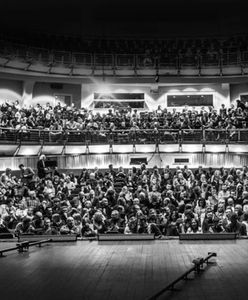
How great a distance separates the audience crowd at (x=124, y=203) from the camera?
12.2 meters

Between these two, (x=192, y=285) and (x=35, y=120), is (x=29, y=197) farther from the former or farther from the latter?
(x=192, y=285)

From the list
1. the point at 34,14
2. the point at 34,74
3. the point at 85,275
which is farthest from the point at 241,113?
the point at 85,275

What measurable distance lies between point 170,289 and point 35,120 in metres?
16.0

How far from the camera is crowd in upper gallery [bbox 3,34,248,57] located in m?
26.1

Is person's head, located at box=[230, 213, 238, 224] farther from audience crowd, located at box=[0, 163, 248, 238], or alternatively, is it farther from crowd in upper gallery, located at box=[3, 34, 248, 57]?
crowd in upper gallery, located at box=[3, 34, 248, 57]

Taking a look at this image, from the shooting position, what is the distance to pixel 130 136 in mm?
20266

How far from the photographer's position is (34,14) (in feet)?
89.1

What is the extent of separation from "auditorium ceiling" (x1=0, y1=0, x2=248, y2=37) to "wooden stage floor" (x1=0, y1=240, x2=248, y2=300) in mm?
18865

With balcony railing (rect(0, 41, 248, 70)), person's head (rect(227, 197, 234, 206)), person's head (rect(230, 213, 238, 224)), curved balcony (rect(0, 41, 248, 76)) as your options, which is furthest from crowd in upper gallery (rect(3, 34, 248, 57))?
person's head (rect(230, 213, 238, 224))

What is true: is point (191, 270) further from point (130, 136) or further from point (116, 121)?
point (116, 121)

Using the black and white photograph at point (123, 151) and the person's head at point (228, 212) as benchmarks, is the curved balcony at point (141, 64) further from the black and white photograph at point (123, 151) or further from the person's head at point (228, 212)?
the person's head at point (228, 212)

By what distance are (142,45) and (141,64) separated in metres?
1.81

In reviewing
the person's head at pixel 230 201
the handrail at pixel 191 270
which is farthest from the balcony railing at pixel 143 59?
the handrail at pixel 191 270

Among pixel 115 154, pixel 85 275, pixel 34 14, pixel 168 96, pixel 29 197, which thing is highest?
pixel 34 14
